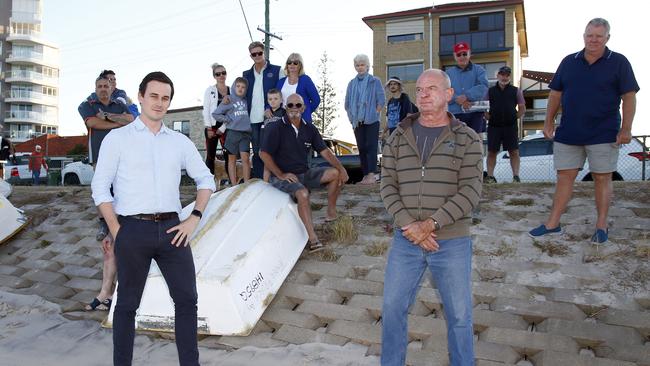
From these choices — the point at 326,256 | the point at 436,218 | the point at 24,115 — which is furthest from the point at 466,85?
the point at 24,115

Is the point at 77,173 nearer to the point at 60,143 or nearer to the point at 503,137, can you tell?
the point at 503,137

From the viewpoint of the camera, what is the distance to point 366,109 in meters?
7.39

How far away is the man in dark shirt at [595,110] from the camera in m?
4.61

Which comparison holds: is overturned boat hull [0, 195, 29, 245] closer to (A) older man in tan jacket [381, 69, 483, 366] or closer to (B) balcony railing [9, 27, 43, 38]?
(A) older man in tan jacket [381, 69, 483, 366]

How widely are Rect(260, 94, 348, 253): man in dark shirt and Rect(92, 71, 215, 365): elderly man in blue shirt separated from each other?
2.29 m

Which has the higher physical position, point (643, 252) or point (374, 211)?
point (374, 211)

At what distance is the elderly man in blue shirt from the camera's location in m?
3.00

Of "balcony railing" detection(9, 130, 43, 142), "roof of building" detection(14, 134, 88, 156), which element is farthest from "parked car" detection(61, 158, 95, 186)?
"balcony railing" detection(9, 130, 43, 142)

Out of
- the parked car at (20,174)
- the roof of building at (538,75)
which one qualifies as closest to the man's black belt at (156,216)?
the parked car at (20,174)

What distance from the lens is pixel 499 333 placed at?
12.5ft

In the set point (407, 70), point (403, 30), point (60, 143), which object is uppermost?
point (403, 30)

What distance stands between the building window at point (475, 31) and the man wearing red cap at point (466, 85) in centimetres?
2510

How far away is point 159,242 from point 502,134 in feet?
18.6

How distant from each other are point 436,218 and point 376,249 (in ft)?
8.29
